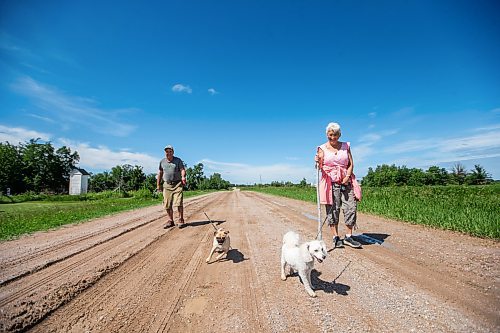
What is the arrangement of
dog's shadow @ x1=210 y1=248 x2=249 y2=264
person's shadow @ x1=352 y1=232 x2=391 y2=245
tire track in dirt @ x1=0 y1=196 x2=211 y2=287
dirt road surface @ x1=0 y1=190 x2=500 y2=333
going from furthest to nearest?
person's shadow @ x1=352 y1=232 x2=391 y2=245 → dog's shadow @ x1=210 y1=248 x2=249 y2=264 → tire track in dirt @ x1=0 y1=196 x2=211 y2=287 → dirt road surface @ x1=0 y1=190 x2=500 y2=333

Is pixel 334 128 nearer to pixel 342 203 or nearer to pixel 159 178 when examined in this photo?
pixel 342 203

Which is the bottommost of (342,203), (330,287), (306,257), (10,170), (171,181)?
(330,287)

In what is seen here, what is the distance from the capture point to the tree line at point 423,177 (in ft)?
172

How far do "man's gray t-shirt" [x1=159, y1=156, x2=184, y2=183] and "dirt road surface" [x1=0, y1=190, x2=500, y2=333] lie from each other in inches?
105

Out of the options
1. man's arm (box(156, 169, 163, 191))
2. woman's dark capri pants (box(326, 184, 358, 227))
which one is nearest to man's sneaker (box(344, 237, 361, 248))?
woman's dark capri pants (box(326, 184, 358, 227))

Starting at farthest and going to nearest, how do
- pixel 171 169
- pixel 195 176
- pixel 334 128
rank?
pixel 195 176 → pixel 171 169 → pixel 334 128

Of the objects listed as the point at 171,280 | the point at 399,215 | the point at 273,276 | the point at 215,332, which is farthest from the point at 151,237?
the point at 399,215

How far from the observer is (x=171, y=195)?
791 cm

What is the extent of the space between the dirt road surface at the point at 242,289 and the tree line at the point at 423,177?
64364 mm

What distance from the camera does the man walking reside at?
7.84 m

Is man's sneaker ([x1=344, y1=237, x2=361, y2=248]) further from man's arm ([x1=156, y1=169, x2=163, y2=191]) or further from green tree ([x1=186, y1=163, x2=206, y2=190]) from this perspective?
green tree ([x1=186, y1=163, x2=206, y2=190])

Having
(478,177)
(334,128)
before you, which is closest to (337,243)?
(334,128)

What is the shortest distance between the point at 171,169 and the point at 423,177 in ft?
268

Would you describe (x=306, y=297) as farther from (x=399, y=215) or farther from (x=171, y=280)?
(x=399, y=215)
